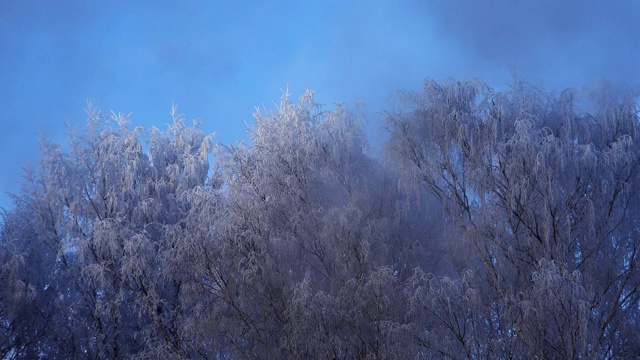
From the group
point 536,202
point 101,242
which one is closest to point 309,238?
point 536,202

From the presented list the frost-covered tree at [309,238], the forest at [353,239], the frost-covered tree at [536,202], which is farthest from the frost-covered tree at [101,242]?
the frost-covered tree at [536,202]

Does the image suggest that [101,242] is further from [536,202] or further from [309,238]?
[536,202]

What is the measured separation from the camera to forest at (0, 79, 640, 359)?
35.9 ft

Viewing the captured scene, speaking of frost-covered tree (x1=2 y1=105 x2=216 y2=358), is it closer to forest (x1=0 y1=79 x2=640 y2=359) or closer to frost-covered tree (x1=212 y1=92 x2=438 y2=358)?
forest (x1=0 y1=79 x2=640 y2=359)

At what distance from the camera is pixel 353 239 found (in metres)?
12.3

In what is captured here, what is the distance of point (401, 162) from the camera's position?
12.8 m

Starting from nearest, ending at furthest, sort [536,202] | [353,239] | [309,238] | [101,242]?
[536,202]
[353,239]
[309,238]
[101,242]

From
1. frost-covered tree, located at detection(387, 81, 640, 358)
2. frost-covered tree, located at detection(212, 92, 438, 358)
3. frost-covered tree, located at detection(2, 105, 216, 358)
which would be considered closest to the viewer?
frost-covered tree, located at detection(387, 81, 640, 358)

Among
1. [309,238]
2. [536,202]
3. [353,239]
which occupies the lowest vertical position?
[353,239]

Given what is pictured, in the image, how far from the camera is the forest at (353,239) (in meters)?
11.0

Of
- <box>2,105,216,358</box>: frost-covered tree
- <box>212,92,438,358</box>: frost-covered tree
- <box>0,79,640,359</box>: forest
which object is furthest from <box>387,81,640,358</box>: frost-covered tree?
<box>2,105,216,358</box>: frost-covered tree

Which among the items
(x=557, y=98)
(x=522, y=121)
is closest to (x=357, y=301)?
(x=522, y=121)

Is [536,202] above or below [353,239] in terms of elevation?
above

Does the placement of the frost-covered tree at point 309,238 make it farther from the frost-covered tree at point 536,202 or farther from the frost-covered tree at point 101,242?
the frost-covered tree at point 101,242
